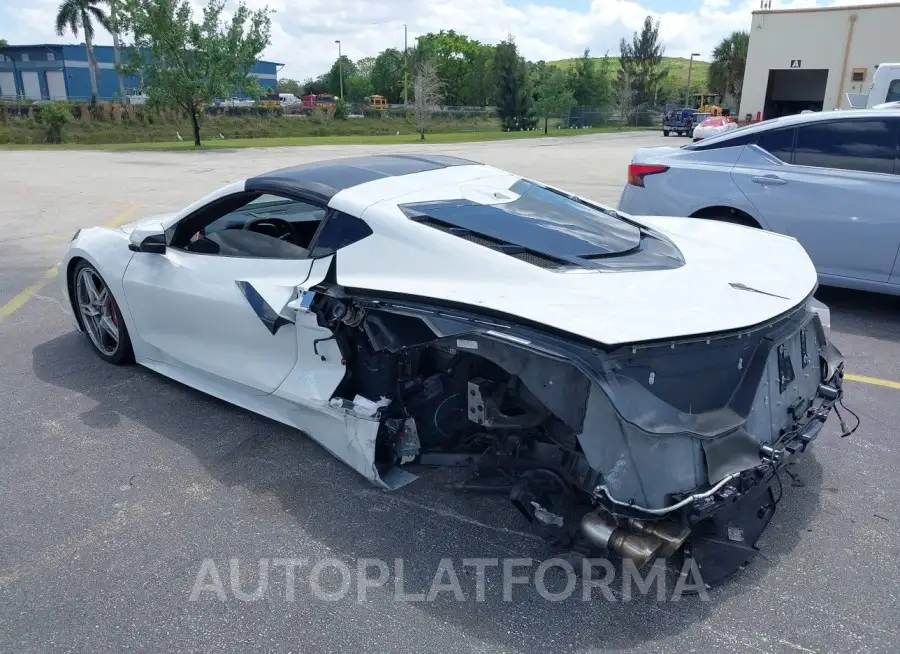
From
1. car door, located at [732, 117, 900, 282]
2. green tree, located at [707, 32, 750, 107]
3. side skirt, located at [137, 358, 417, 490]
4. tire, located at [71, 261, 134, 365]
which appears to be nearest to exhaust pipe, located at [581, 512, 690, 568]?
side skirt, located at [137, 358, 417, 490]

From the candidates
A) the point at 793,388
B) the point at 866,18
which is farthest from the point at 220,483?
the point at 866,18

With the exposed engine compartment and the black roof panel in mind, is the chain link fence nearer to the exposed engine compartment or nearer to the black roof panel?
the black roof panel

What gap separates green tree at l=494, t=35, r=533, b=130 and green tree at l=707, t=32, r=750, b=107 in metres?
23.9

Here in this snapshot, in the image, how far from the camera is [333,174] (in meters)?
3.85

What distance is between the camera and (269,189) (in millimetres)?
3814

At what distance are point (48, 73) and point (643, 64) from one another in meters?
59.0

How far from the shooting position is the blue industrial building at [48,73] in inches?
2872

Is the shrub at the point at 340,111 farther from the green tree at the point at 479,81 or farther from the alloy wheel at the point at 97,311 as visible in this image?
the alloy wheel at the point at 97,311

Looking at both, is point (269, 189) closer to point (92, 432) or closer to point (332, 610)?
point (92, 432)

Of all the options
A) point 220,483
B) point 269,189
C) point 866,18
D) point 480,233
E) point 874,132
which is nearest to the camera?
point 480,233

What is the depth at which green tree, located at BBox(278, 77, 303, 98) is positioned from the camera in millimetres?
112312

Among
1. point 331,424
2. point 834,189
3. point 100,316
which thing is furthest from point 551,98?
point 331,424

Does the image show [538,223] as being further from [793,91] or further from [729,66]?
[729,66]

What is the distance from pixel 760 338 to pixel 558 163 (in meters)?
19.4
